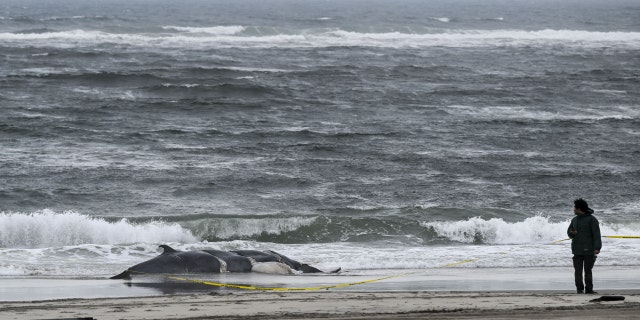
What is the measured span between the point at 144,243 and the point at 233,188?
4.54 meters

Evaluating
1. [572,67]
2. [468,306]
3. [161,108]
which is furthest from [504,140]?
[572,67]

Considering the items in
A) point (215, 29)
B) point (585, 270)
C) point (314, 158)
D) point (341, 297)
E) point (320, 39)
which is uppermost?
point (215, 29)

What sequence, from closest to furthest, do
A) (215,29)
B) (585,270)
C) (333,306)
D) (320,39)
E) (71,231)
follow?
(333,306), (585,270), (71,231), (320,39), (215,29)

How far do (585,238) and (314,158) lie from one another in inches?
498

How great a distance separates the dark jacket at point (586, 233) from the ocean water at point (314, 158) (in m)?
3.54

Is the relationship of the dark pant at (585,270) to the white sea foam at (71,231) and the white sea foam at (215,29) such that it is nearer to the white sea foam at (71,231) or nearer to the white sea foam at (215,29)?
the white sea foam at (71,231)

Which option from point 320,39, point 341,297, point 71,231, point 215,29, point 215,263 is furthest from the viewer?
point 215,29

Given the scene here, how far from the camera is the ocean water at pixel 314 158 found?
16.4 m

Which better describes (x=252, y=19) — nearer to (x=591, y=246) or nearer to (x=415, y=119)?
(x=415, y=119)

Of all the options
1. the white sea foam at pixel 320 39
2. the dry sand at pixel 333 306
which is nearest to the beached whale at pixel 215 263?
the dry sand at pixel 333 306

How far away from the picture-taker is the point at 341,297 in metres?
10.4

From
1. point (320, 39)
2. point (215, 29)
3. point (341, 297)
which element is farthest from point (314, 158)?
point (215, 29)

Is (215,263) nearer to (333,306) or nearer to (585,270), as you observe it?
(333,306)

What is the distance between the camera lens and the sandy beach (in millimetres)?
9039
